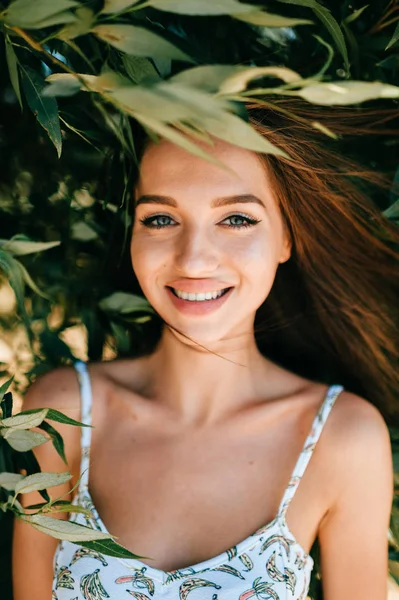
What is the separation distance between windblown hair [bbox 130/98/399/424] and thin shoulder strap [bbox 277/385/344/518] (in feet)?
0.82

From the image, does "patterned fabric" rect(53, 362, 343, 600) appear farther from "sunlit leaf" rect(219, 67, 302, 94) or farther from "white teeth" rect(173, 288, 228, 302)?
"sunlit leaf" rect(219, 67, 302, 94)

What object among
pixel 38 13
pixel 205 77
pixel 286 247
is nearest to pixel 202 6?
pixel 205 77

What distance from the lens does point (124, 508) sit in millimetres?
1533

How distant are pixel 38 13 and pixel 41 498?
106 cm

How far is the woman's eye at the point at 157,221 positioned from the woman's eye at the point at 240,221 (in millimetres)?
120

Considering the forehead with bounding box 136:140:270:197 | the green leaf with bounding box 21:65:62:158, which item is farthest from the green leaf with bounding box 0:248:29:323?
the forehead with bounding box 136:140:270:197

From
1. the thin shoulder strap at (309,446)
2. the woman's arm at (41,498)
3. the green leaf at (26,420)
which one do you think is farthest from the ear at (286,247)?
the green leaf at (26,420)

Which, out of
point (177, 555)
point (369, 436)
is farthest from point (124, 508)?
point (369, 436)

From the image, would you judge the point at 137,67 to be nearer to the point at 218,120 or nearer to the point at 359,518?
the point at 218,120

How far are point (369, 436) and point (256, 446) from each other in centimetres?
23

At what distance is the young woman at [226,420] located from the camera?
4.57 ft

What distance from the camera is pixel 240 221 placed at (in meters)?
1.40

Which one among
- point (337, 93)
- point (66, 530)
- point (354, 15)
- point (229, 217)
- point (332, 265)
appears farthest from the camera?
point (332, 265)

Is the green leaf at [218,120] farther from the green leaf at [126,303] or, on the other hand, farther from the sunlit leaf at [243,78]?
the green leaf at [126,303]
